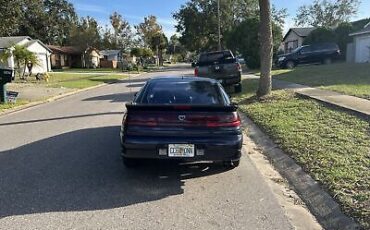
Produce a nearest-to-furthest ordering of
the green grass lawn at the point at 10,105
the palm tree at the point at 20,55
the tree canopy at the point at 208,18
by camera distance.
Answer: the green grass lawn at the point at 10,105 < the palm tree at the point at 20,55 < the tree canopy at the point at 208,18

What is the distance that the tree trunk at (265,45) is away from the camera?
1501 cm

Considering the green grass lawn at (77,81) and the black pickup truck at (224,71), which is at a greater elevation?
the black pickup truck at (224,71)

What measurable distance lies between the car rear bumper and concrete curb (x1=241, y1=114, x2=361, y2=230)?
1073mm

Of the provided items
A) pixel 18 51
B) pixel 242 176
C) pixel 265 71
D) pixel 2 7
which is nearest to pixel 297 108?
pixel 265 71

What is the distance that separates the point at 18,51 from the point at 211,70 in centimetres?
2097

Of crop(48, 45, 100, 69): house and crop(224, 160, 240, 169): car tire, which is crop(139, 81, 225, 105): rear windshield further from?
crop(48, 45, 100, 69): house

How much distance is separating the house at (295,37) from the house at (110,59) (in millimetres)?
30867

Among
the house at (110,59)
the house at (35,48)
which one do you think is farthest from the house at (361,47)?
the house at (110,59)

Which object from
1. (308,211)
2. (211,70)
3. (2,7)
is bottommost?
(308,211)

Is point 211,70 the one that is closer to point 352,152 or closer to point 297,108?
point 297,108

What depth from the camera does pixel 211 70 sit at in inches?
707

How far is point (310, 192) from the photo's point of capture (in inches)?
223

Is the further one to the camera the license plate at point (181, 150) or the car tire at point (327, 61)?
the car tire at point (327, 61)

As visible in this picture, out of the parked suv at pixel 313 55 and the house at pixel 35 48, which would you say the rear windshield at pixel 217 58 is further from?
the house at pixel 35 48
